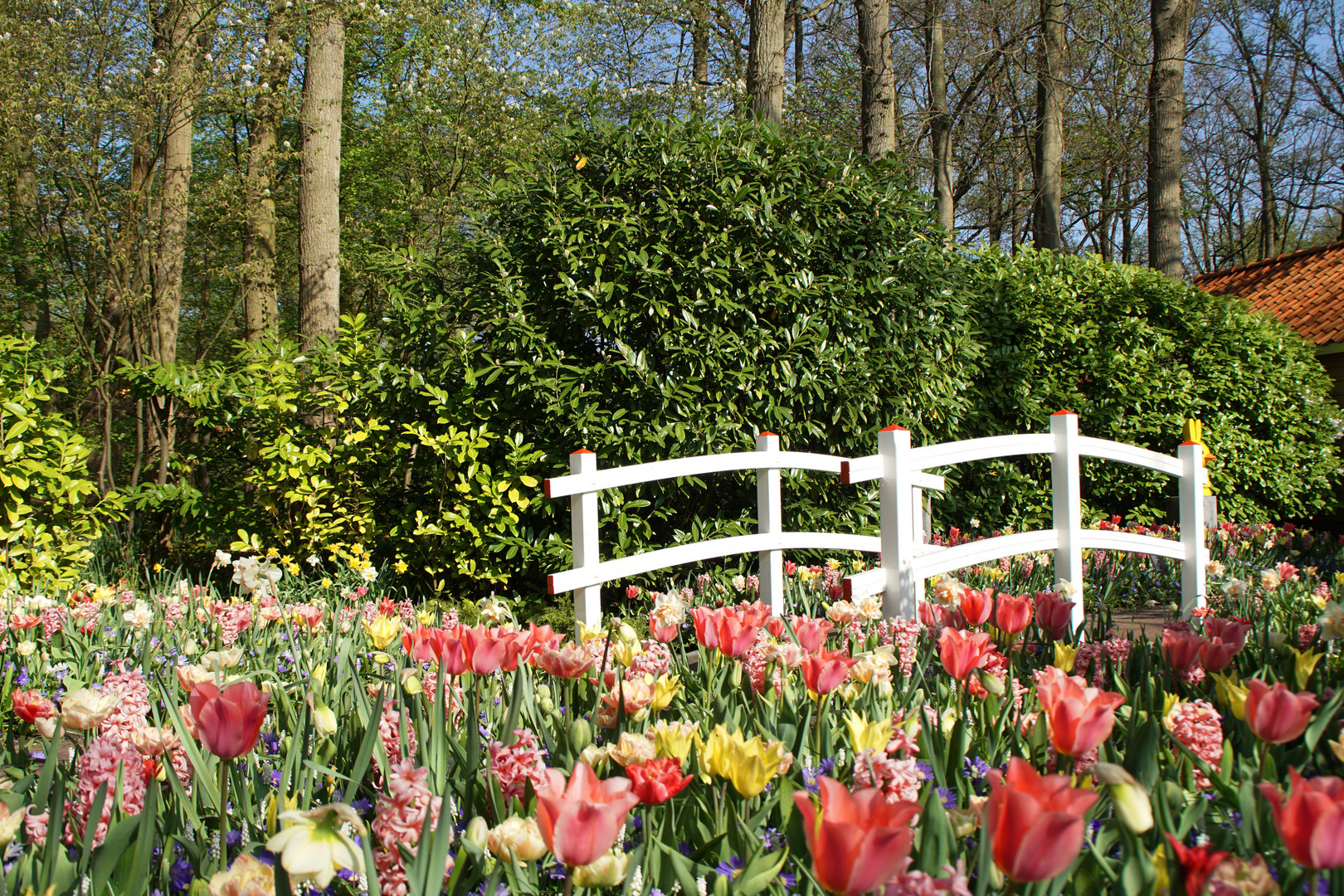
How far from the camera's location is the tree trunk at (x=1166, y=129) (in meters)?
12.1

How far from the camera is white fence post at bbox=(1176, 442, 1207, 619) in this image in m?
4.53

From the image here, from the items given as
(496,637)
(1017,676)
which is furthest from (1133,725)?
(496,637)

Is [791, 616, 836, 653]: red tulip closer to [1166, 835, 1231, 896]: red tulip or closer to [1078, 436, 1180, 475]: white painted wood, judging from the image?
[1166, 835, 1231, 896]: red tulip

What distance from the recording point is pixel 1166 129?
1248 centimetres

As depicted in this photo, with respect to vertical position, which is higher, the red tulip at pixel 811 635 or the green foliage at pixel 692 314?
the green foliage at pixel 692 314

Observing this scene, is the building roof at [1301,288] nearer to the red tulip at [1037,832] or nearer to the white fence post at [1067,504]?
the white fence post at [1067,504]

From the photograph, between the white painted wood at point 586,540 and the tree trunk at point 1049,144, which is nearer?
the white painted wood at point 586,540

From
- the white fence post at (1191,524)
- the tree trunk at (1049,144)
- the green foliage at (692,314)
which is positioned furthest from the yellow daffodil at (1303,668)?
the tree trunk at (1049,144)

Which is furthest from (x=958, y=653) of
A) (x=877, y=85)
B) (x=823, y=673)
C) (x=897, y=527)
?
(x=877, y=85)

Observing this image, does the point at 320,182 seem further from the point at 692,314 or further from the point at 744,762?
the point at 744,762

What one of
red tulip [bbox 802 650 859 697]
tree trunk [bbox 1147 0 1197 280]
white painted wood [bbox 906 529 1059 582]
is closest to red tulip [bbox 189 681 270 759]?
red tulip [bbox 802 650 859 697]

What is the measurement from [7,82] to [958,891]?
8.79 meters

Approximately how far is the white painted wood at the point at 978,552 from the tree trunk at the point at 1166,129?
9.39m

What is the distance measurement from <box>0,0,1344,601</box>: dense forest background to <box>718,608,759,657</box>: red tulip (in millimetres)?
3248
